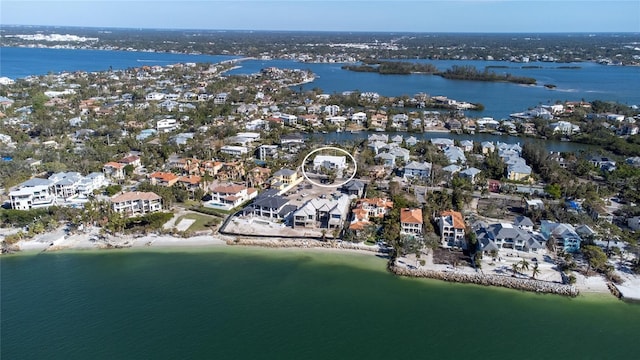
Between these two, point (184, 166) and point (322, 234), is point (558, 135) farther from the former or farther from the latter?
point (184, 166)

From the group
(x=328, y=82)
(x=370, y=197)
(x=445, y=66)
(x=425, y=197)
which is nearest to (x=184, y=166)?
(x=370, y=197)

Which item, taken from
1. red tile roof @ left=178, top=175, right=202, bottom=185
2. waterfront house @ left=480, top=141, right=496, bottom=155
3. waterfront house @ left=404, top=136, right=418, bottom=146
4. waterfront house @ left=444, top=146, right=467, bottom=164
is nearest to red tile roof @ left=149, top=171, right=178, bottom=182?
red tile roof @ left=178, top=175, right=202, bottom=185

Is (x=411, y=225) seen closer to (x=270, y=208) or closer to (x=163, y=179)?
(x=270, y=208)

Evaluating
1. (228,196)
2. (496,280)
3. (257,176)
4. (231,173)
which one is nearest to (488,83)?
(257,176)

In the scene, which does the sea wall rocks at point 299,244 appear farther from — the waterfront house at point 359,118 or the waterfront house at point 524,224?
the waterfront house at point 359,118

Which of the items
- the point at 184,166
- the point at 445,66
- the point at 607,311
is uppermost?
the point at 445,66

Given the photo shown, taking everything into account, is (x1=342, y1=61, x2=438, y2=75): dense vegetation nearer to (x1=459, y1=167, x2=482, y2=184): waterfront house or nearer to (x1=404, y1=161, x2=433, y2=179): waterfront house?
(x1=404, y1=161, x2=433, y2=179): waterfront house
